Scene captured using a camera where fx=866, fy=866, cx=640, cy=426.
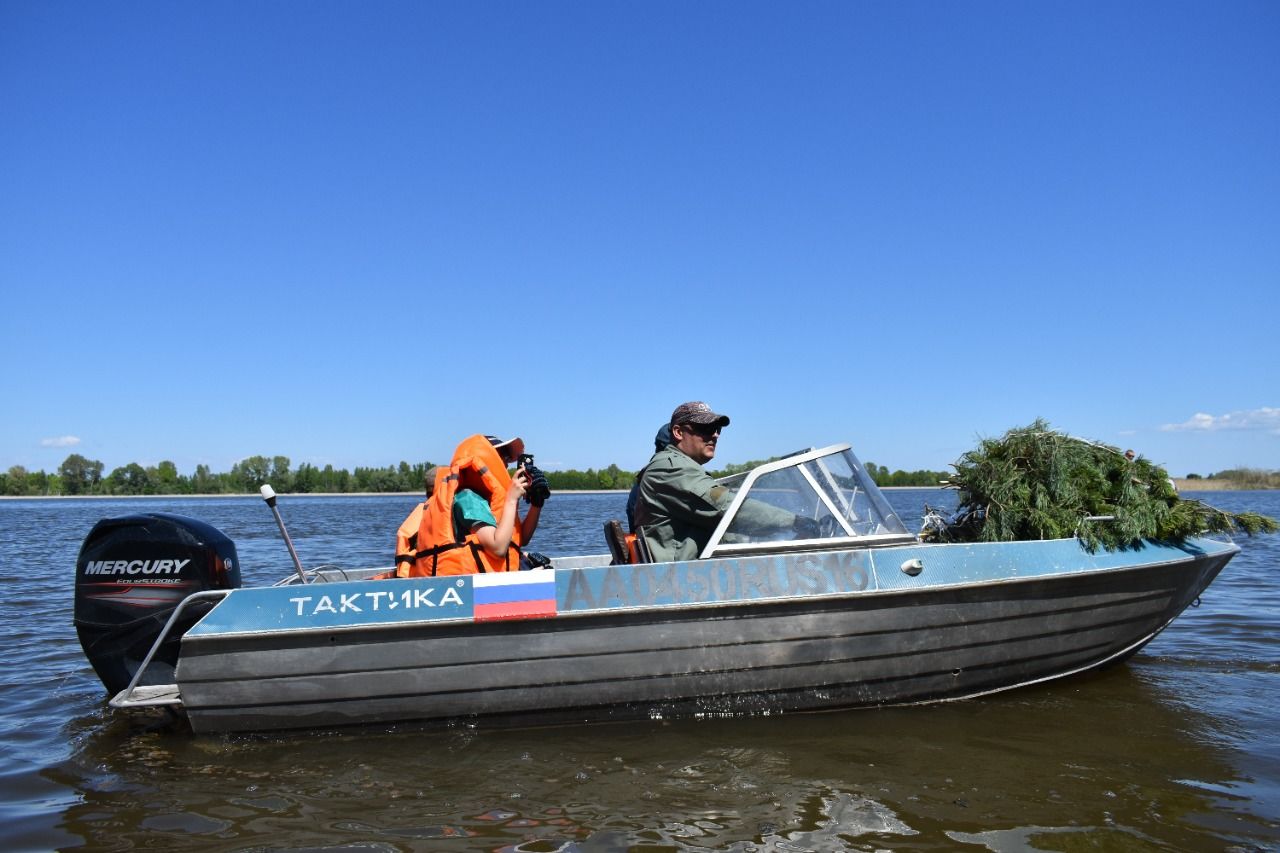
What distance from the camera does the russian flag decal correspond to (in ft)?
15.7

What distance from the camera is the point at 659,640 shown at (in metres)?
4.96

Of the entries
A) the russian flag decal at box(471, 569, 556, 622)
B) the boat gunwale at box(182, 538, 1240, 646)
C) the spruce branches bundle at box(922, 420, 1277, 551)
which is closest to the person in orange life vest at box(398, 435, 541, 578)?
the russian flag decal at box(471, 569, 556, 622)

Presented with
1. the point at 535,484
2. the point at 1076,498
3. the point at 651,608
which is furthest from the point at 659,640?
the point at 1076,498

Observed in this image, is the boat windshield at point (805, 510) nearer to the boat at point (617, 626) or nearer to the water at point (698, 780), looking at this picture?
the boat at point (617, 626)

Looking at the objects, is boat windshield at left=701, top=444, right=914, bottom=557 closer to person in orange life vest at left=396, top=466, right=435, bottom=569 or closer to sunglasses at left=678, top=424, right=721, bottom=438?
sunglasses at left=678, top=424, right=721, bottom=438

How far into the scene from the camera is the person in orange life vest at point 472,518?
5102mm

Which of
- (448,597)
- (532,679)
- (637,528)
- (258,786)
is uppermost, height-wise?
(637,528)

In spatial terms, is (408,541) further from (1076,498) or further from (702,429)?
(1076,498)

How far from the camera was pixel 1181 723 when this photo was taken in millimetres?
5250

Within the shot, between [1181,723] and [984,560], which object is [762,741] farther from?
[1181,723]

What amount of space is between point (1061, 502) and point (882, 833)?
301 cm

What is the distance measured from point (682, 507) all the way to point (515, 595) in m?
1.23

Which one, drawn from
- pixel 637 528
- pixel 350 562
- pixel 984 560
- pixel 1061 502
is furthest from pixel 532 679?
pixel 350 562

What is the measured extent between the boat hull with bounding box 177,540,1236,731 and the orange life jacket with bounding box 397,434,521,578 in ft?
1.06
